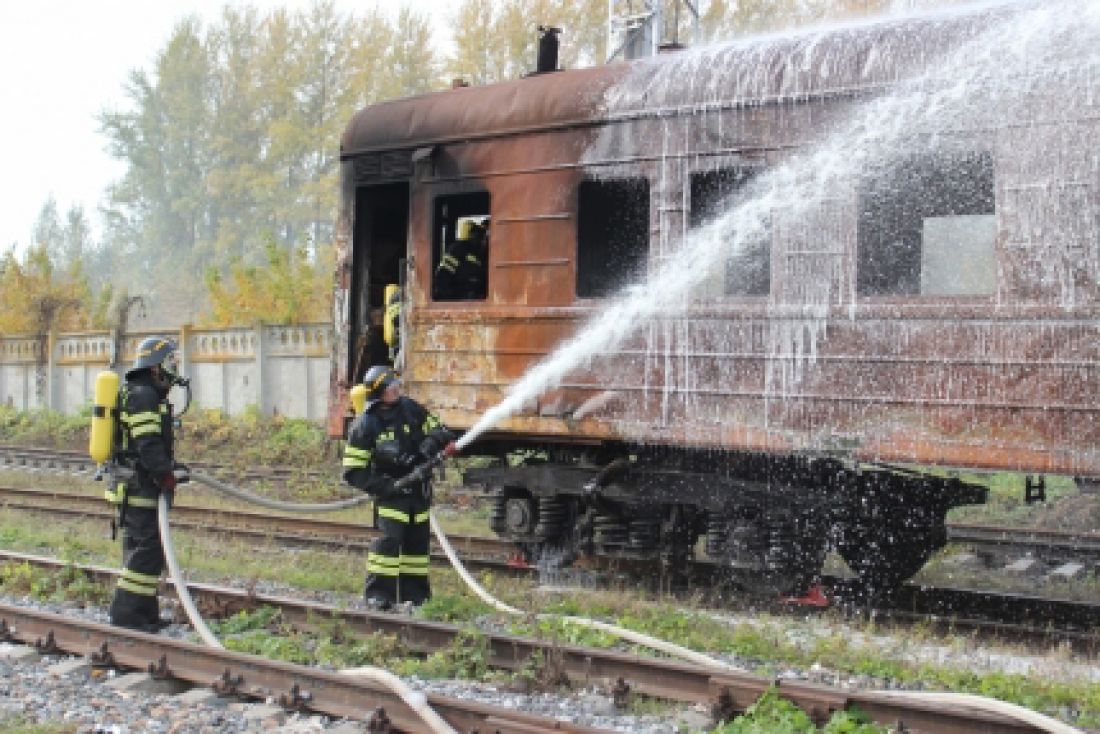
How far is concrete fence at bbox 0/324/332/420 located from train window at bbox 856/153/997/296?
1491 centimetres

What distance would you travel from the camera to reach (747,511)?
8531 mm

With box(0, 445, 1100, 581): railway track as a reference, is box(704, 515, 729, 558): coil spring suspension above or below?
above

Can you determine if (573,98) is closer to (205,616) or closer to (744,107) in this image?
(744,107)

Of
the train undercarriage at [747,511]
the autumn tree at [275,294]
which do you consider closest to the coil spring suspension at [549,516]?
the train undercarriage at [747,511]

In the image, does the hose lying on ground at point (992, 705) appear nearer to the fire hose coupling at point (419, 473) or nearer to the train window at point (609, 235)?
the fire hose coupling at point (419, 473)

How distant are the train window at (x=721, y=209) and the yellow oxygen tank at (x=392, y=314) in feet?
9.91

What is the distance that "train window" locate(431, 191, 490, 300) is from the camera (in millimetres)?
9766

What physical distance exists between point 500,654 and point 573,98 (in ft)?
14.1

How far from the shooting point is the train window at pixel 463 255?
384 inches

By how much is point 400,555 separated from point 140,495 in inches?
69.3

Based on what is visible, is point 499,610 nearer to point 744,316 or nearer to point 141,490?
point 141,490

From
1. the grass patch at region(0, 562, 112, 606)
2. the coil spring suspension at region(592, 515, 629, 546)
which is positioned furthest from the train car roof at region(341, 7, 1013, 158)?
the grass patch at region(0, 562, 112, 606)

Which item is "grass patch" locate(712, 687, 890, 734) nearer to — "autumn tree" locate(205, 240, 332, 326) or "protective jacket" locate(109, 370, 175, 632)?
"protective jacket" locate(109, 370, 175, 632)

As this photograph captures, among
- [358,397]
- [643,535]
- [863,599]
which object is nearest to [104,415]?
[358,397]
